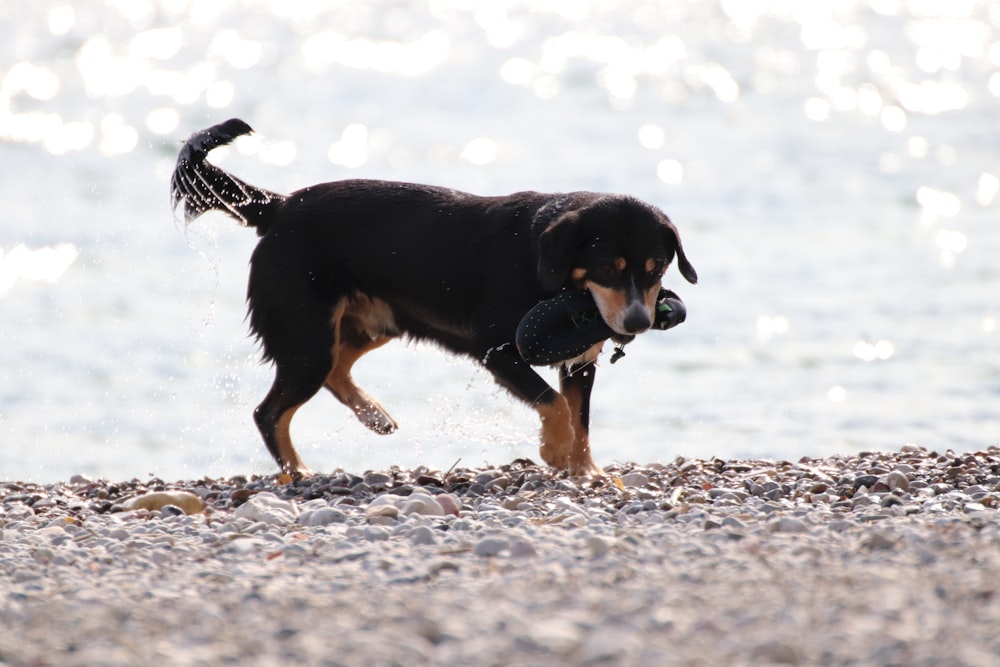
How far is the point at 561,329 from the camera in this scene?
5.86m

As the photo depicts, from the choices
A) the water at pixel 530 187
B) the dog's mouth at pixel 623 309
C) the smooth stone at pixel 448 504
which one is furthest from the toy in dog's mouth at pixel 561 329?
the smooth stone at pixel 448 504

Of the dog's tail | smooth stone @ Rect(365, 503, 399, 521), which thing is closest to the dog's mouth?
smooth stone @ Rect(365, 503, 399, 521)

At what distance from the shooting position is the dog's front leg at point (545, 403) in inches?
236

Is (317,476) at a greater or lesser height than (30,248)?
lesser

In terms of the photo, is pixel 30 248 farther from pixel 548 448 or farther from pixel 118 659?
pixel 118 659

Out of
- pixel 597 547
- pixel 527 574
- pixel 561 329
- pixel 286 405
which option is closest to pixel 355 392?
pixel 286 405

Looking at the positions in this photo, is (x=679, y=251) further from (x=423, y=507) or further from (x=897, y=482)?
(x=423, y=507)

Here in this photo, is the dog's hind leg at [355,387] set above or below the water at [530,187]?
below

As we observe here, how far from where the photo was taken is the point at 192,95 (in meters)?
17.5

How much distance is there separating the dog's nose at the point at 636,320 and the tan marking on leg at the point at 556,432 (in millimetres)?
494

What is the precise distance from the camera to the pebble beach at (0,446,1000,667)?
2.91 metres

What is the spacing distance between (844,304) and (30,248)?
23.1ft

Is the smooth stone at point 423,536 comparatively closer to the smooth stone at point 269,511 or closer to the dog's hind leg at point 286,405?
the smooth stone at point 269,511

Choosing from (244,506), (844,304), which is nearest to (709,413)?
(844,304)
